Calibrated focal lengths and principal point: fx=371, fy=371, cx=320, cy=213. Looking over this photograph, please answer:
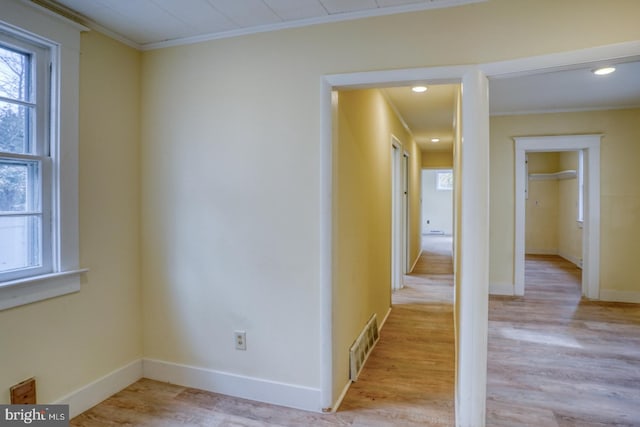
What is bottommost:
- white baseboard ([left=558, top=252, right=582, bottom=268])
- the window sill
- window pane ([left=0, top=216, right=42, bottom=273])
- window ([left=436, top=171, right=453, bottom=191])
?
white baseboard ([left=558, top=252, right=582, bottom=268])

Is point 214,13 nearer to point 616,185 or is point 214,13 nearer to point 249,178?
point 249,178

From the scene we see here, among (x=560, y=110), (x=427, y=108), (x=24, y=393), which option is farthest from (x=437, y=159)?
(x=24, y=393)

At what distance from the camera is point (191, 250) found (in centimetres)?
247

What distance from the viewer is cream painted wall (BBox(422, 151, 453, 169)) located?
8.88 m

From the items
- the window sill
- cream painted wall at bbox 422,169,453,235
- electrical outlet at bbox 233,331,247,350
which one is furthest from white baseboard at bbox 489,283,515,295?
cream painted wall at bbox 422,169,453,235

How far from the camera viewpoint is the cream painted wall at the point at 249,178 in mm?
2062

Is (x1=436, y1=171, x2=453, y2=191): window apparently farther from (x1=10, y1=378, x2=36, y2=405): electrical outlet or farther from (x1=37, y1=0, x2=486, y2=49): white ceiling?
(x1=10, y1=378, x2=36, y2=405): electrical outlet

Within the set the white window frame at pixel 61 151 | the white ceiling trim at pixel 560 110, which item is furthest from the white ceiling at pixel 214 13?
the white ceiling trim at pixel 560 110

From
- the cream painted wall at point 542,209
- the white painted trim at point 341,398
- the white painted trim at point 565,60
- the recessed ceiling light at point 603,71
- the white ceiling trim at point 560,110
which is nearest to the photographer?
the white painted trim at point 565,60

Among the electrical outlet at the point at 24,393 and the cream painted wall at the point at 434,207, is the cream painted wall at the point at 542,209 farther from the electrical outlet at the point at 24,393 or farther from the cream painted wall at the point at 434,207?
the electrical outlet at the point at 24,393

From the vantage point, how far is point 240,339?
237cm

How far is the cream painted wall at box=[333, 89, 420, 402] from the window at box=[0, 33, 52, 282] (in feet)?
5.25

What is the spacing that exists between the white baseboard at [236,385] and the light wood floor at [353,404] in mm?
40

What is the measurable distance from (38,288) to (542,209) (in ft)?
30.2
